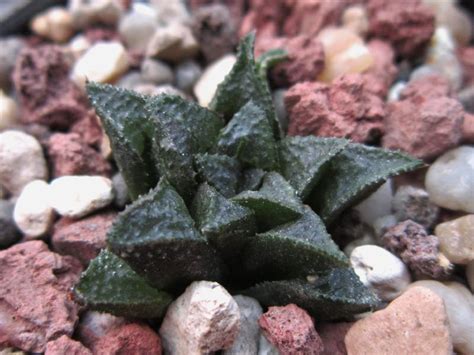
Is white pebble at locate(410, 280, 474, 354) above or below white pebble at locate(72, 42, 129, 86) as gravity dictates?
below

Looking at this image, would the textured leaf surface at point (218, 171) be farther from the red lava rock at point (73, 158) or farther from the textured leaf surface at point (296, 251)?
the red lava rock at point (73, 158)

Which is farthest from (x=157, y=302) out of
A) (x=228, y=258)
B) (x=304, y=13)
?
(x=304, y=13)

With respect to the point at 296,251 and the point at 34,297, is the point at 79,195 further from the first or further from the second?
the point at 296,251

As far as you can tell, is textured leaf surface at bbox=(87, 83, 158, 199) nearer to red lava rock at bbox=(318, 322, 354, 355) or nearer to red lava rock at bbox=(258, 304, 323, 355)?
red lava rock at bbox=(258, 304, 323, 355)

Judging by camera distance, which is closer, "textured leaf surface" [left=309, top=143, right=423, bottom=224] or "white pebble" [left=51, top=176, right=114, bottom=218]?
"textured leaf surface" [left=309, top=143, right=423, bottom=224]

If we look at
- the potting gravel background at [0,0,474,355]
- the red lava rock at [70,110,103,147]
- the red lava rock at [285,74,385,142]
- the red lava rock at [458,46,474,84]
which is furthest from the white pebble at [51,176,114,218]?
the red lava rock at [458,46,474,84]

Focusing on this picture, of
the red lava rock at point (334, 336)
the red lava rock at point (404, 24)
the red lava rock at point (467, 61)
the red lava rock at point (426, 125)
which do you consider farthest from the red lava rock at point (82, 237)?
the red lava rock at point (467, 61)

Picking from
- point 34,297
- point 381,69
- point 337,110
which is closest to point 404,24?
point 381,69
